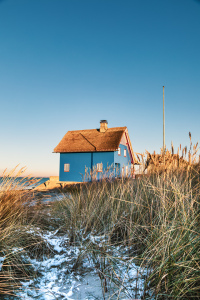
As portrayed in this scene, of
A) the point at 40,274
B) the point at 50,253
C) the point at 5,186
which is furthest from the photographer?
the point at 5,186

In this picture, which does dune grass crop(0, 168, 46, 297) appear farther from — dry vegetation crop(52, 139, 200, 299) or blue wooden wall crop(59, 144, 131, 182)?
blue wooden wall crop(59, 144, 131, 182)

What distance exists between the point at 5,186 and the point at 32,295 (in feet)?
6.32

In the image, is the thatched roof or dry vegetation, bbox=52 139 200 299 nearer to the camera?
dry vegetation, bbox=52 139 200 299

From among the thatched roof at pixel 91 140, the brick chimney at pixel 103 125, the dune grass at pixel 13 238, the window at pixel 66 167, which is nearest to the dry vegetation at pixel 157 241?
the dune grass at pixel 13 238

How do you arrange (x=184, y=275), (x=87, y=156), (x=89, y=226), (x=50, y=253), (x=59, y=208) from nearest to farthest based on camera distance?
(x=184, y=275)
(x=50, y=253)
(x=89, y=226)
(x=59, y=208)
(x=87, y=156)

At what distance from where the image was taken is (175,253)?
1968 millimetres

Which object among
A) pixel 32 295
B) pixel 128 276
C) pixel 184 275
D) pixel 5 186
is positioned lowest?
pixel 32 295

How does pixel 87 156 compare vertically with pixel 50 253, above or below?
above

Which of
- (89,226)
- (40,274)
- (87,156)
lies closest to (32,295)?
(40,274)

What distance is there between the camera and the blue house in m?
20.3

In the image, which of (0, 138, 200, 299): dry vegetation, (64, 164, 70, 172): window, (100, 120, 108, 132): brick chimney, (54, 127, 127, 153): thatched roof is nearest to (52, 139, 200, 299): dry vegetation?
(0, 138, 200, 299): dry vegetation

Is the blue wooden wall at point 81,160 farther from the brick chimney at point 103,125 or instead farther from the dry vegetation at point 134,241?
the dry vegetation at point 134,241

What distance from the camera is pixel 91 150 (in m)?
20.5

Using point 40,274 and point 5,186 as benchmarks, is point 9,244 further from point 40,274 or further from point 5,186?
point 5,186
